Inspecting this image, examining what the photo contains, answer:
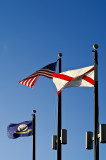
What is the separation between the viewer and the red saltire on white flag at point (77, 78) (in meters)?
20.4

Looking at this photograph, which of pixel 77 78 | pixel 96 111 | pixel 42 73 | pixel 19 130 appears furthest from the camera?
pixel 19 130

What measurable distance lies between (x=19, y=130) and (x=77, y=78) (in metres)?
13.4

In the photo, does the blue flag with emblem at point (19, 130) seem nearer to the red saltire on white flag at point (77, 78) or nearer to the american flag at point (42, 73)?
the american flag at point (42, 73)

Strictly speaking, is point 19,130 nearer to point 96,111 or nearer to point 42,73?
point 42,73

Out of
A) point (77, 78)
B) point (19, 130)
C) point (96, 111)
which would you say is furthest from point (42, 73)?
point (19, 130)

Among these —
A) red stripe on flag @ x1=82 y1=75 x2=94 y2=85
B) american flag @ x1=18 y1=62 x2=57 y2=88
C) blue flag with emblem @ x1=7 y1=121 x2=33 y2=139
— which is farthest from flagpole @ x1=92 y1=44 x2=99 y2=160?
blue flag with emblem @ x1=7 y1=121 x2=33 y2=139

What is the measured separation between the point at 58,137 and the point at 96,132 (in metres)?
5.01

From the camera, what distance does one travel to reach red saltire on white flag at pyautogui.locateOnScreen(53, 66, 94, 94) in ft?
67.0

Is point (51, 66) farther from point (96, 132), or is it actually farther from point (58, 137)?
point (96, 132)

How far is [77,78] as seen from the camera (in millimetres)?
21047

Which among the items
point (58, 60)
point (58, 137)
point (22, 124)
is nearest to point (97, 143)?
point (58, 137)

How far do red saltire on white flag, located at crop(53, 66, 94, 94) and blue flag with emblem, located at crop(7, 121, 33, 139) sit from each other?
11268mm

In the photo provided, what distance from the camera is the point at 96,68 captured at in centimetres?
2020

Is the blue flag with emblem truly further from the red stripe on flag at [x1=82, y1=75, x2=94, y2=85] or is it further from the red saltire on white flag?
the red stripe on flag at [x1=82, y1=75, x2=94, y2=85]
